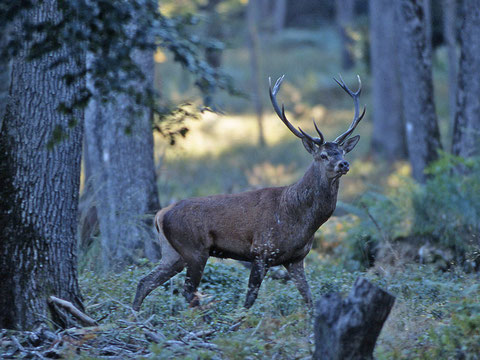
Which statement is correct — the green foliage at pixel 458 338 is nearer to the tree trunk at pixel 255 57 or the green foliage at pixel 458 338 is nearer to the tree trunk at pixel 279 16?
the tree trunk at pixel 255 57

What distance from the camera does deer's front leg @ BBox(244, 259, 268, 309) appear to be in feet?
23.5

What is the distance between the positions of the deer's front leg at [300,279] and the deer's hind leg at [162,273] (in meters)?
1.28

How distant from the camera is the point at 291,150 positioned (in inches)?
974

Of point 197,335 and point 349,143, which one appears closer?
point 197,335

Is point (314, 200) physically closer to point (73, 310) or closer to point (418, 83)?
point (73, 310)

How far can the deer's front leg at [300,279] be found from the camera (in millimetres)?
7352

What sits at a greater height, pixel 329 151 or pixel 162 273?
pixel 329 151

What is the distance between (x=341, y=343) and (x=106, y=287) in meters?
3.58

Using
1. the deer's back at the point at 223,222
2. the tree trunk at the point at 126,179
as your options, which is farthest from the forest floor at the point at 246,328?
the tree trunk at the point at 126,179

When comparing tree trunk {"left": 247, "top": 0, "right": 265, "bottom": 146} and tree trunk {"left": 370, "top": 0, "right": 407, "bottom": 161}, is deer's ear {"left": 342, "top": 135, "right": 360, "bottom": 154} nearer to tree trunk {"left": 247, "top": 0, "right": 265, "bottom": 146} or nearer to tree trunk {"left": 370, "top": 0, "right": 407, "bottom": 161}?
tree trunk {"left": 370, "top": 0, "right": 407, "bottom": 161}

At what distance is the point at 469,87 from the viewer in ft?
39.8

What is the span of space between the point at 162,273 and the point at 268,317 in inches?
84.9

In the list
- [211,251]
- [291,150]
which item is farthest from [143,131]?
[291,150]

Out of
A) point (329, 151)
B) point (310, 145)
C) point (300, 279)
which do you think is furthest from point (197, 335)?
point (310, 145)
